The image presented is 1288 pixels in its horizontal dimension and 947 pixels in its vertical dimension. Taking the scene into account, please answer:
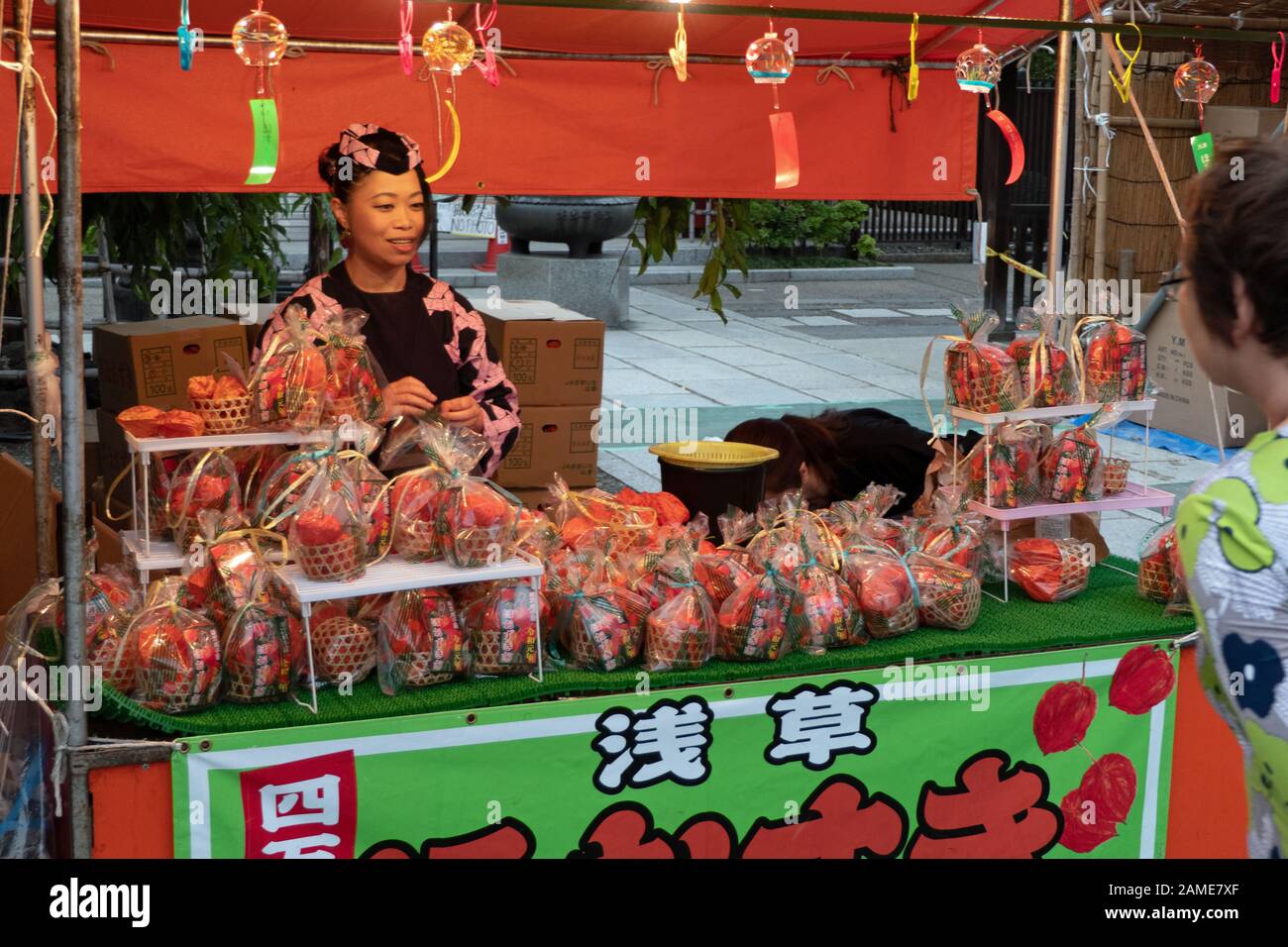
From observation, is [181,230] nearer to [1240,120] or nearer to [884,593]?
[884,593]

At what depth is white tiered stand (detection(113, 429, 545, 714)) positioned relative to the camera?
2691mm

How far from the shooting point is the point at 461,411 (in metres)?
3.39

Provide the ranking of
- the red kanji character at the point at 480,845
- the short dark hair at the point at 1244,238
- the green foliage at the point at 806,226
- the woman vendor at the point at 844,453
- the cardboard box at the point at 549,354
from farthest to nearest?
1. the green foliage at the point at 806,226
2. the cardboard box at the point at 549,354
3. the woman vendor at the point at 844,453
4. the red kanji character at the point at 480,845
5. the short dark hair at the point at 1244,238

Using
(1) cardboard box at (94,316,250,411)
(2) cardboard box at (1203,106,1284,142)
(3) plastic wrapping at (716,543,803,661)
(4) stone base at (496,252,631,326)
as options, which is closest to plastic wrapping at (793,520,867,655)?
(3) plastic wrapping at (716,543,803,661)

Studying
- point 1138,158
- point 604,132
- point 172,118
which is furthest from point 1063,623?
point 1138,158

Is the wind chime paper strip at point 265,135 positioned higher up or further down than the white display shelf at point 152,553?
higher up

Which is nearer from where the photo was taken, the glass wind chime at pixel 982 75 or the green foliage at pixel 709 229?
the glass wind chime at pixel 982 75

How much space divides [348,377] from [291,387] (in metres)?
0.13

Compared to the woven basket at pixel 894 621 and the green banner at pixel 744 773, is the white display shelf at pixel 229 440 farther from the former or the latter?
the woven basket at pixel 894 621

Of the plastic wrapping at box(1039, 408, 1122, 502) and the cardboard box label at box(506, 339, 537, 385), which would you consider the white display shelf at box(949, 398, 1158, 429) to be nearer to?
the plastic wrapping at box(1039, 408, 1122, 502)

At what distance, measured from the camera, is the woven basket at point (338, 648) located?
279 centimetres

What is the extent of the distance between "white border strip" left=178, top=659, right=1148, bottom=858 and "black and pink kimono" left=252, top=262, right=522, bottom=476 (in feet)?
3.18

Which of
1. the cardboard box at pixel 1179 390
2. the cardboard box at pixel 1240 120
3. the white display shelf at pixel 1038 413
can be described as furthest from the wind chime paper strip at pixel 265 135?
the cardboard box at pixel 1179 390

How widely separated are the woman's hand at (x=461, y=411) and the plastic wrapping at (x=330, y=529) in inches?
25.2
